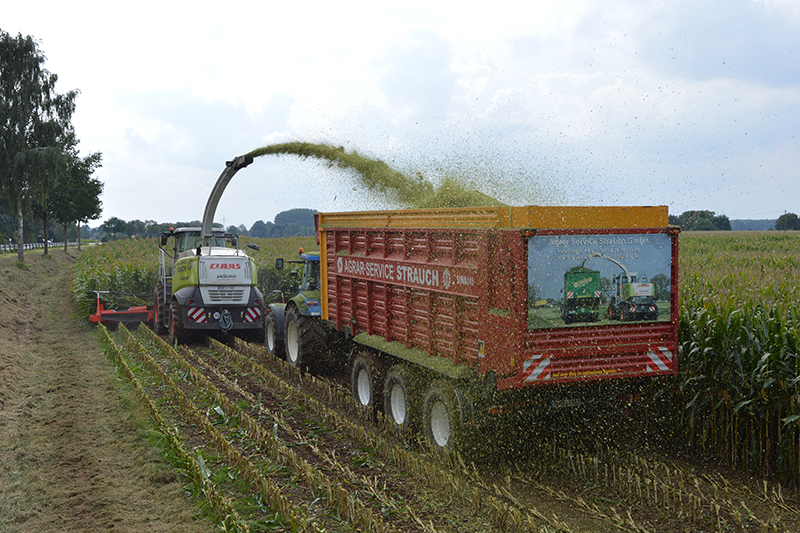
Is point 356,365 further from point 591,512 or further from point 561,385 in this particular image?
point 591,512

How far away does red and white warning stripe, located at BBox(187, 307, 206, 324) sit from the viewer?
44.2 ft

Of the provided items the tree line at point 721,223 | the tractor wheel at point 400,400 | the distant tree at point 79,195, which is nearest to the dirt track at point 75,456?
the tractor wheel at point 400,400

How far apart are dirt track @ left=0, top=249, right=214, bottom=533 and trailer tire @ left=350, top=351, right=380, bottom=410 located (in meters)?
2.66

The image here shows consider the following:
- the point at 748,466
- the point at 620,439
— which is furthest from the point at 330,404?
the point at 748,466

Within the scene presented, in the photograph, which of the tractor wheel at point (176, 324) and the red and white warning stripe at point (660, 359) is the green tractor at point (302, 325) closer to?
the tractor wheel at point (176, 324)

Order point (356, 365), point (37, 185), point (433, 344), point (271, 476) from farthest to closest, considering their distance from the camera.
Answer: point (37, 185)
point (356, 365)
point (433, 344)
point (271, 476)

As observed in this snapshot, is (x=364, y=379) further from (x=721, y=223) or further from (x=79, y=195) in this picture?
(x=721, y=223)

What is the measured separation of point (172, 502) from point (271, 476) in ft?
3.15

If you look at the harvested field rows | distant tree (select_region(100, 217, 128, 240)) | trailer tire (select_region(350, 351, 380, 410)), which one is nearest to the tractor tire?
trailer tire (select_region(350, 351, 380, 410))

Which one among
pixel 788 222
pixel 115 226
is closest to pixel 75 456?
pixel 788 222

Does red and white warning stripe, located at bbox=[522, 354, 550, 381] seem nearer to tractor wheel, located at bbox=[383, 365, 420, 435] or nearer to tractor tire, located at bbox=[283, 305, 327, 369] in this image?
tractor wheel, located at bbox=[383, 365, 420, 435]

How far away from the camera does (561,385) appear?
6262 mm

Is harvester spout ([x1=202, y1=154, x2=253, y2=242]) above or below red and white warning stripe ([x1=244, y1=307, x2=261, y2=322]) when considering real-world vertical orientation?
above

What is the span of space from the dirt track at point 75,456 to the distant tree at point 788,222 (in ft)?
238
